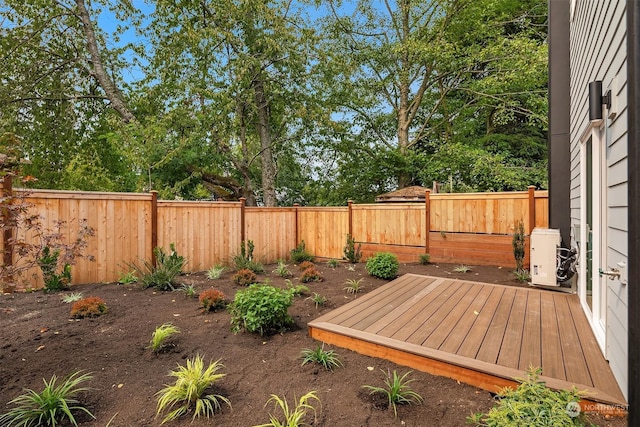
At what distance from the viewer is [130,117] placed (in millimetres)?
9203

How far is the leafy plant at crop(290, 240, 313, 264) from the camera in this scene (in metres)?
7.85

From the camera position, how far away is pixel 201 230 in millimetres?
6672

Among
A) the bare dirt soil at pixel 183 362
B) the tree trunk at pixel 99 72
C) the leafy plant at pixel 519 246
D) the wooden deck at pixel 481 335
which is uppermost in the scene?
the tree trunk at pixel 99 72

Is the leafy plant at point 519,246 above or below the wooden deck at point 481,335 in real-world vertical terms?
above

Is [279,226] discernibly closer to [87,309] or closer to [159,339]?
[87,309]

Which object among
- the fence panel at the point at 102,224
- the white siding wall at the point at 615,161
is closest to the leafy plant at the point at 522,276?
the white siding wall at the point at 615,161

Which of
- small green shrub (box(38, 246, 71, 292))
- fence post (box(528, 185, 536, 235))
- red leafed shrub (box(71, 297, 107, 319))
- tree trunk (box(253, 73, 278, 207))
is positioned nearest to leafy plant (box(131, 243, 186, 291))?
small green shrub (box(38, 246, 71, 292))

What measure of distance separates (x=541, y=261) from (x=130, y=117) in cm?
1074

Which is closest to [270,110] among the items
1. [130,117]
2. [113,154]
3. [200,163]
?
[200,163]

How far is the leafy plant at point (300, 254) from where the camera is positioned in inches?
309

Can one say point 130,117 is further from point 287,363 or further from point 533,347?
point 533,347

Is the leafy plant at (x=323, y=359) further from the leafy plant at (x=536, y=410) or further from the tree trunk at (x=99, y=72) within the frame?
the tree trunk at (x=99, y=72)

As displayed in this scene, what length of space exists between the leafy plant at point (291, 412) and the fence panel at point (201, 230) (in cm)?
504

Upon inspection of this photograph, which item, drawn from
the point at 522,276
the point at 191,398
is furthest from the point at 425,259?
the point at 191,398
